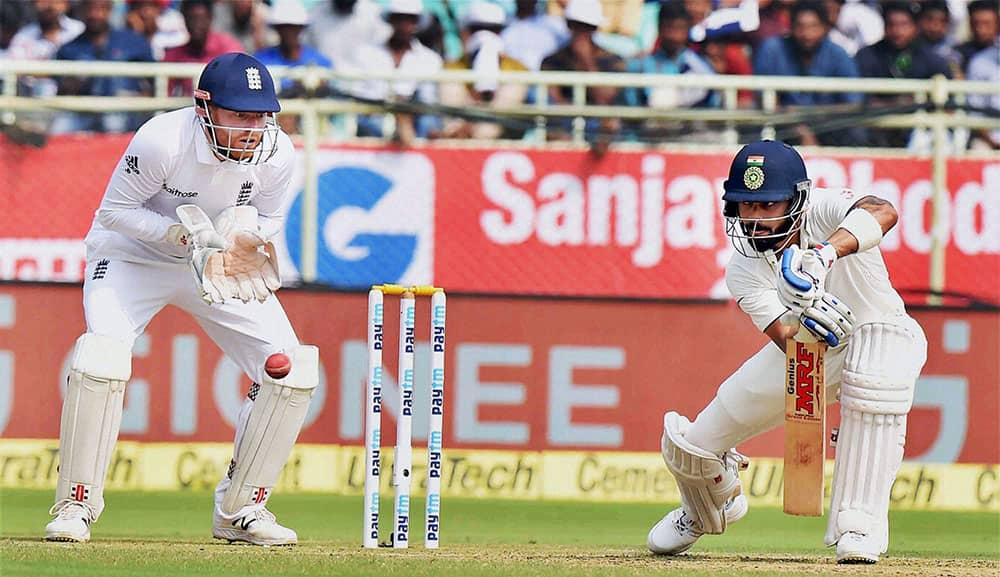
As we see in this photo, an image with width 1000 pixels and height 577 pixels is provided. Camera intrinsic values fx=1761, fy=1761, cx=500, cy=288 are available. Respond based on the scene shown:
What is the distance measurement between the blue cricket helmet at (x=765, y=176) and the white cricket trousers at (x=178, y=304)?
A: 184 centimetres

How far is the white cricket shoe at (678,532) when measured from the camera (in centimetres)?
688

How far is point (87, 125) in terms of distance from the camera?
34.7ft

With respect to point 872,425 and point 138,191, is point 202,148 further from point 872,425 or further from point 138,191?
point 872,425

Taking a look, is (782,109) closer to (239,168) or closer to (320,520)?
(320,520)

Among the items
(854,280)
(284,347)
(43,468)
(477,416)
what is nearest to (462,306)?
(477,416)

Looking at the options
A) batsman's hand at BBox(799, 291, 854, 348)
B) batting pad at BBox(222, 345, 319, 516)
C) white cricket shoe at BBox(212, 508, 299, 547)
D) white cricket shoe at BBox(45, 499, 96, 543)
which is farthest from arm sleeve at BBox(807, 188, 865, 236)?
white cricket shoe at BBox(45, 499, 96, 543)

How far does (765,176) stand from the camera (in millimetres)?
6168

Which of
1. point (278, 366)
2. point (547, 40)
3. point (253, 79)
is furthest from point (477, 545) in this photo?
point (547, 40)

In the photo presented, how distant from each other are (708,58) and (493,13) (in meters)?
1.47

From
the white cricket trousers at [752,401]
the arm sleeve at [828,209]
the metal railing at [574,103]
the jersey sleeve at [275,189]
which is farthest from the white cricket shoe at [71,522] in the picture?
the metal railing at [574,103]

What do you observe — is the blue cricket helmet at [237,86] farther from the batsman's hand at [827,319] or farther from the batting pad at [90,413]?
the batsman's hand at [827,319]

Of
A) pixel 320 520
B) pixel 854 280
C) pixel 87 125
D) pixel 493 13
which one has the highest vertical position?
pixel 493 13

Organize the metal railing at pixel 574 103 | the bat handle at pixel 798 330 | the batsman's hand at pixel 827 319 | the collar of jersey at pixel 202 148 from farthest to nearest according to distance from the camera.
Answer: the metal railing at pixel 574 103
the collar of jersey at pixel 202 148
the bat handle at pixel 798 330
the batsman's hand at pixel 827 319

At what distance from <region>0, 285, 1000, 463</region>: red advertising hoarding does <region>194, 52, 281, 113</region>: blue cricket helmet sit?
3.43 metres
